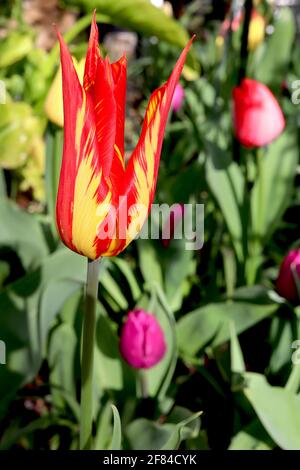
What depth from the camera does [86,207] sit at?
1.71 feet

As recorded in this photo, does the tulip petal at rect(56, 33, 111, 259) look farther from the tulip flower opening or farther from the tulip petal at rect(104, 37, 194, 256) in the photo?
the tulip flower opening

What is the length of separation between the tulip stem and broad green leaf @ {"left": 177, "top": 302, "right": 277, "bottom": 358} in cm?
36

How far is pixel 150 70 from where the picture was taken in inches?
95.6

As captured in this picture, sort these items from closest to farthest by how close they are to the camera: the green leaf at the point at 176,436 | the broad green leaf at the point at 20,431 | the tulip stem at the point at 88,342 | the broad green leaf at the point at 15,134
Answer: the tulip stem at the point at 88,342 → the green leaf at the point at 176,436 → the broad green leaf at the point at 20,431 → the broad green leaf at the point at 15,134

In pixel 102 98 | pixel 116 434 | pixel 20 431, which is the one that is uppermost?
pixel 102 98

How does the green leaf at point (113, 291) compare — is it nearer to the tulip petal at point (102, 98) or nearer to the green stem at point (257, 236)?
the green stem at point (257, 236)

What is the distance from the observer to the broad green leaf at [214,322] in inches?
39.5

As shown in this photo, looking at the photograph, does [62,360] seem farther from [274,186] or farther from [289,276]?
[274,186]

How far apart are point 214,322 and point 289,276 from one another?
14 centimetres

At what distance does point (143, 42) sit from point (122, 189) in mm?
2153

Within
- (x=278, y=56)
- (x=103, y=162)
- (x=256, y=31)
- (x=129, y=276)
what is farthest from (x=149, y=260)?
(x=256, y=31)

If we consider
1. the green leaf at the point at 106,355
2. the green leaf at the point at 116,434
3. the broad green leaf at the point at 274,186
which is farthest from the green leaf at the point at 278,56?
the green leaf at the point at 116,434

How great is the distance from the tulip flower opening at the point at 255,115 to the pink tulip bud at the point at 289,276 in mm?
216

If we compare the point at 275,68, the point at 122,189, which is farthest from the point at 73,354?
the point at 275,68
